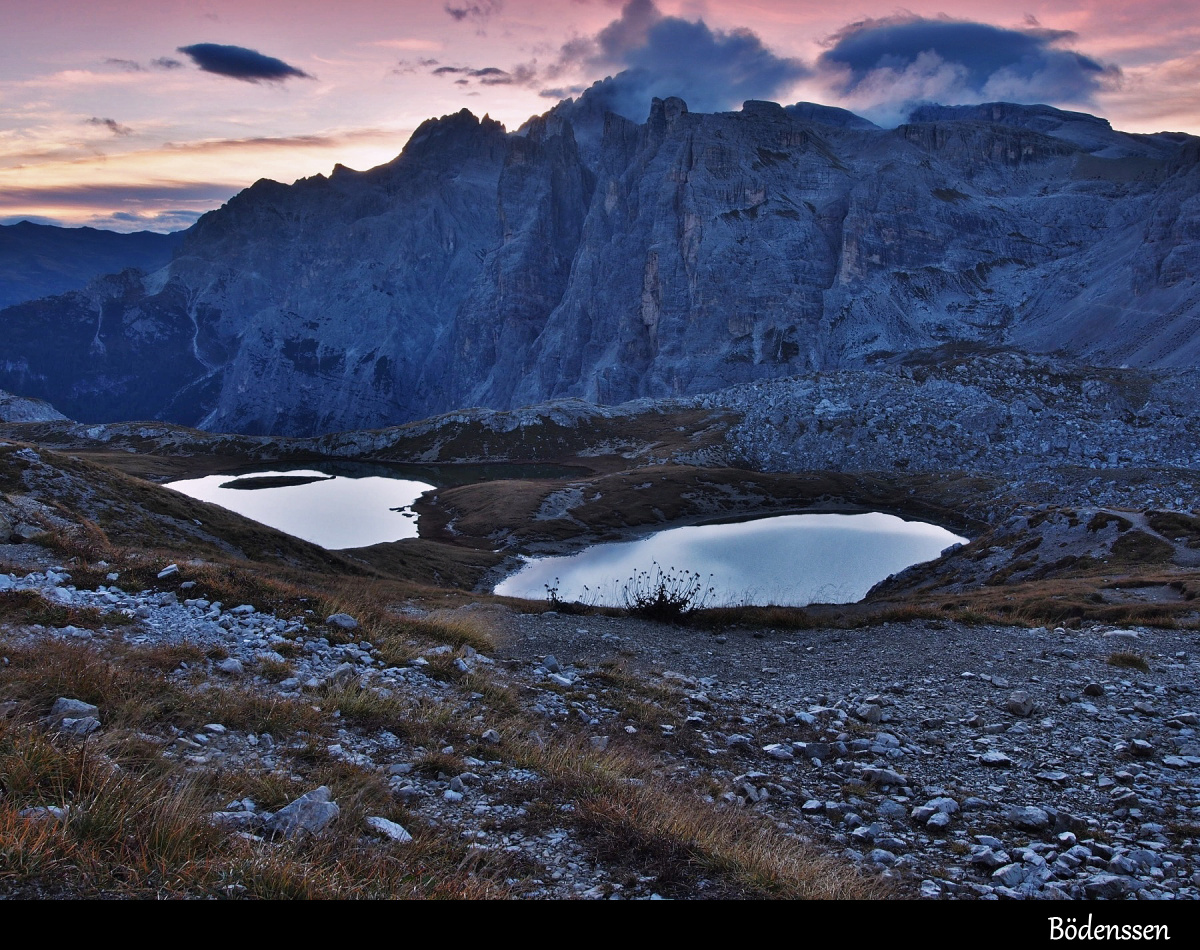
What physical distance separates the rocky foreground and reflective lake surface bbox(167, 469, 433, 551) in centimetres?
6318

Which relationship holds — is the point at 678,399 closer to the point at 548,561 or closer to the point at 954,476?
the point at 954,476

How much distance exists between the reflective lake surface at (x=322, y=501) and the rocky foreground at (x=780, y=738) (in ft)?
207

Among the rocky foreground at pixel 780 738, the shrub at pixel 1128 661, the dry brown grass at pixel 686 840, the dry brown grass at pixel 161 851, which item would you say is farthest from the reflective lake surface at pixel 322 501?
the dry brown grass at pixel 161 851

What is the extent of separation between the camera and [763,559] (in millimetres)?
71812

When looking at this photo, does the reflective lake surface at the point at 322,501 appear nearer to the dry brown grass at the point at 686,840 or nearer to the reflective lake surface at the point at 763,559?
the reflective lake surface at the point at 763,559

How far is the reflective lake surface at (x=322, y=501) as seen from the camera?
91562 mm

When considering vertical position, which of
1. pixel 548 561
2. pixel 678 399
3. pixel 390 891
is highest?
pixel 678 399

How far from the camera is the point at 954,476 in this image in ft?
358

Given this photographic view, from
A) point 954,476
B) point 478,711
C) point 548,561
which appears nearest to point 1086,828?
point 478,711

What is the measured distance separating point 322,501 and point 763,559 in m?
78.3

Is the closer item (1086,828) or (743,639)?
(1086,828)

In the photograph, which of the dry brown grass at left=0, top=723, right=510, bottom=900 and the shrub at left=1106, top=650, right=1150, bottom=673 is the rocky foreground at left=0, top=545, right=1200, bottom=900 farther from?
the dry brown grass at left=0, top=723, right=510, bottom=900

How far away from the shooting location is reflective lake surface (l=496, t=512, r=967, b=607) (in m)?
59.2
